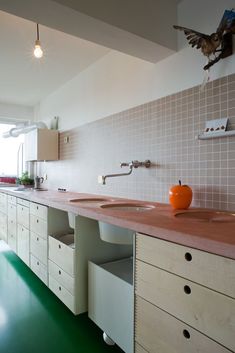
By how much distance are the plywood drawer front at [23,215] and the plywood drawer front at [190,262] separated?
1.80m

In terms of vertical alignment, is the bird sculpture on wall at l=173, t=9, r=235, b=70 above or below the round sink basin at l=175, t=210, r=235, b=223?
above

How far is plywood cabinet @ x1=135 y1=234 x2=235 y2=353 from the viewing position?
0.77m

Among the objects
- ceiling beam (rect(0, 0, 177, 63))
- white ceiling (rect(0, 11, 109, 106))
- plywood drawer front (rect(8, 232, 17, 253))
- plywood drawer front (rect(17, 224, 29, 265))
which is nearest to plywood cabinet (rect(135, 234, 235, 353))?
ceiling beam (rect(0, 0, 177, 63))

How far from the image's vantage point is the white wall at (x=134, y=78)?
1.61 m

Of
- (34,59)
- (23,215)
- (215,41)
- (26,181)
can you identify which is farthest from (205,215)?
(26,181)

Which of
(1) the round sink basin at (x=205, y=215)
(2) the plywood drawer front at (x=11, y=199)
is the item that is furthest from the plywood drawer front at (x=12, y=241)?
(1) the round sink basin at (x=205, y=215)

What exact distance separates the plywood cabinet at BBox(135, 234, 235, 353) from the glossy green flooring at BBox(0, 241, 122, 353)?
592 mm

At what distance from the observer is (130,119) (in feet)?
7.41

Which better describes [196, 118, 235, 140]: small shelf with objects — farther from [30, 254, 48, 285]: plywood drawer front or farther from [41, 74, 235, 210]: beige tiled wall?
[30, 254, 48, 285]: plywood drawer front

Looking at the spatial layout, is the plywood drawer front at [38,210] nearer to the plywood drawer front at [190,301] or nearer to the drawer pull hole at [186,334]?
the plywood drawer front at [190,301]

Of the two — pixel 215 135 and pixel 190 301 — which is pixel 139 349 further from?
pixel 215 135

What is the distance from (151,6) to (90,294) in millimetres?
2025

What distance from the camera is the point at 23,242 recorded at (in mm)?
2678

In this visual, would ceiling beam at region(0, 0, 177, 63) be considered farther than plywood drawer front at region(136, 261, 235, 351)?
Yes
